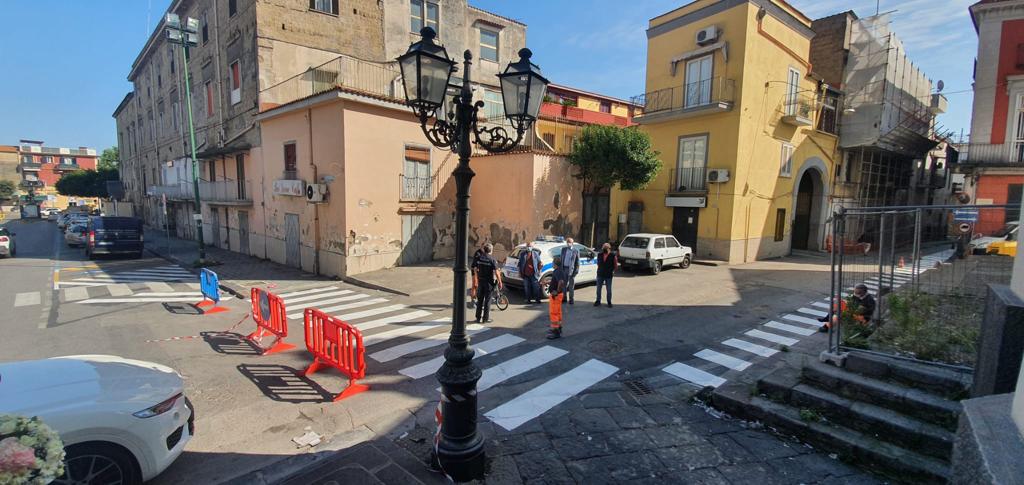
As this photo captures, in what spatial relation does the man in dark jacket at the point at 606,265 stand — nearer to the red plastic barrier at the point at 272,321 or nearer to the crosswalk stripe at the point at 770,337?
the crosswalk stripe at the point at 770,337

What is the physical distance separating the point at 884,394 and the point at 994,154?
22.1 m

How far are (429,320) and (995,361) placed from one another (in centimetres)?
869

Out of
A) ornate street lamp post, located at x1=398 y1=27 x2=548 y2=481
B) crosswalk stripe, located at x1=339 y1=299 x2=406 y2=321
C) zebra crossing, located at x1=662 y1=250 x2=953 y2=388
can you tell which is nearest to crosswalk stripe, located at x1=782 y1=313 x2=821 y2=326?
zebra crossing, located at x1=662 y1=250 x2=953 y2=388

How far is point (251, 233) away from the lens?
2064 centimetres

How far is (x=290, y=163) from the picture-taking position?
687 inches

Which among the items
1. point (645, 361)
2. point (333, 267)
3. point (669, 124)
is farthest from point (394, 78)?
point (645, 361)

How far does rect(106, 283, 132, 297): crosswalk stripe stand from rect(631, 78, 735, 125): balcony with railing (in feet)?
70.2

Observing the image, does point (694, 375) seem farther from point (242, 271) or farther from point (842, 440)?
point (242, 271)

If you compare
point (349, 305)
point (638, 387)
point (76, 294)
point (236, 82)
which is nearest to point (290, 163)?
point (236, 82)

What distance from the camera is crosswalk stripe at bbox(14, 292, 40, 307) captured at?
441 inches

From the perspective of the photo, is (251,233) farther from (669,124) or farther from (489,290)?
(669,124)

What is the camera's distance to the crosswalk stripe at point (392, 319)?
9.36m

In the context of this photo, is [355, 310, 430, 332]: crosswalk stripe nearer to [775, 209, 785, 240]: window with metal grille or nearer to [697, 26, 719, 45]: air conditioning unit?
[697, 26, 719, 45]: air conditioning unit

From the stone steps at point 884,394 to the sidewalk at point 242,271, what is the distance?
13.7 meters
